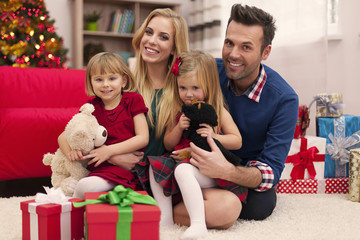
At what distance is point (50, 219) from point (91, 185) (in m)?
0.29

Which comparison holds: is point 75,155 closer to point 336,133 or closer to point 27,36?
point 336,133

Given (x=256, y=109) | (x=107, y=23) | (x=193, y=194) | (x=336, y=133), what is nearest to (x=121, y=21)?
(x=107, y=23)

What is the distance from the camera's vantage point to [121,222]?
118 cm

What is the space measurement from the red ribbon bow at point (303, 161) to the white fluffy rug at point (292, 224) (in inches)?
10.2

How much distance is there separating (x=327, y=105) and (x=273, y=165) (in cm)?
100

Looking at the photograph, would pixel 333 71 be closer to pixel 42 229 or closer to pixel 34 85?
pixel 34 85

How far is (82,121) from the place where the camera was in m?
1.58

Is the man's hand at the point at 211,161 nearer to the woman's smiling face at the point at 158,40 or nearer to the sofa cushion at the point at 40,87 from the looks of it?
the woman's smiling face at the point at 158,40

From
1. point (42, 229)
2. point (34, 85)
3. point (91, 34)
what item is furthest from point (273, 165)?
point (91, 34)

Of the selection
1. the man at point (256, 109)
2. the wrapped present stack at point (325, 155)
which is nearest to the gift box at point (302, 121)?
the wrapped present stack at point (325, 155)

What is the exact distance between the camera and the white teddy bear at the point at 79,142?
1.58 metres

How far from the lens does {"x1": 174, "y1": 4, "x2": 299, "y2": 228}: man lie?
170 centimetres

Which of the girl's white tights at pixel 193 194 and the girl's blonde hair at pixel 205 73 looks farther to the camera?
the girl's blonde hair at pixel 205 73

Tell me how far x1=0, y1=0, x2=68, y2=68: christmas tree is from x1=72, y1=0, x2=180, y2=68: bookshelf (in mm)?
842
